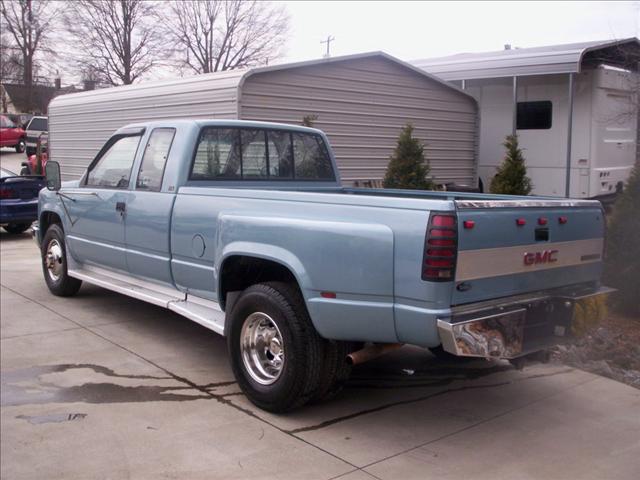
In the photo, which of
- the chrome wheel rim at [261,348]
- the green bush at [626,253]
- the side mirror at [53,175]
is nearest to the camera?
the chrome wheel rim at [261,348]

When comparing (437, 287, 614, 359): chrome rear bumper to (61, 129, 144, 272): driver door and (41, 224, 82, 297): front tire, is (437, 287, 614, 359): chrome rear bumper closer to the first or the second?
(61, 129, 144, 272): driver door

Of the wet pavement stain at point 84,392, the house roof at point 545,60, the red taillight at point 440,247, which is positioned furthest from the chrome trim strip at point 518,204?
the house roof at point 545,60

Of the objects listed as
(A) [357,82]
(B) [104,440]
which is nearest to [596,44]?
(A) [357,82]

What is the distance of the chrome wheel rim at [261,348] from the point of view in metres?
4.66

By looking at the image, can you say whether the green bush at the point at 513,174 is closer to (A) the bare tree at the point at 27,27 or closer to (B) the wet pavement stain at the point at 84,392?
(B) the wet pavement stain at the point at 84,392

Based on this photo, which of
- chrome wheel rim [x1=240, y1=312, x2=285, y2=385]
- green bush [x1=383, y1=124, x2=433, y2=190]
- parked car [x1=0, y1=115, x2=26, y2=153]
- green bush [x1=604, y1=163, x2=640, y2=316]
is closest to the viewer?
chrome wheel rim [x1=240, y1=312, x2=285, y2=385]

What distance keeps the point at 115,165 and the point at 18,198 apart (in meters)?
7.40

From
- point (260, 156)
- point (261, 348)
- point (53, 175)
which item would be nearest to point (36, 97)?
point (53, 175)

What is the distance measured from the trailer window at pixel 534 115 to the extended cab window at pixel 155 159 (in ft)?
29.0

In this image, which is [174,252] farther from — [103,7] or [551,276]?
[103,7]

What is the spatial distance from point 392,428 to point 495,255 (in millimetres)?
1337

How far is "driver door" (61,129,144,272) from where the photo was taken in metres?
6.39

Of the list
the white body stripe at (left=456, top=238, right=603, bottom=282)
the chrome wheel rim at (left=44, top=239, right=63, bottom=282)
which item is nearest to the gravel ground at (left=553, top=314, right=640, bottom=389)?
the white body stripe at (left=456, top=238, right=603, bottom=282)

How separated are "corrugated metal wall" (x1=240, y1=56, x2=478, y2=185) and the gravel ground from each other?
6.13 m
